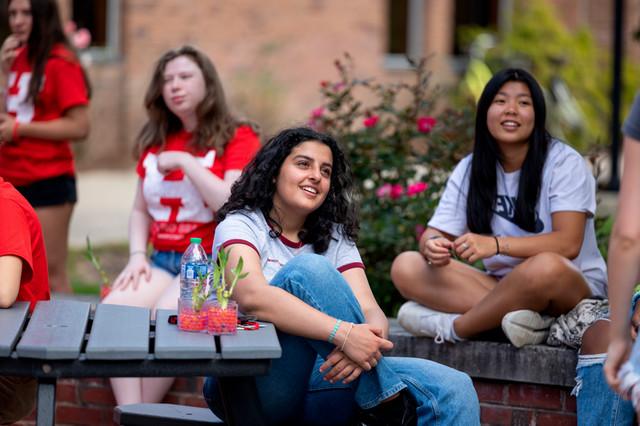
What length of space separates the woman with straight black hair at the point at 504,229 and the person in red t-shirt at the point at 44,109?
1.89m

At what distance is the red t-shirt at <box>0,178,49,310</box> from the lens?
3.53 m

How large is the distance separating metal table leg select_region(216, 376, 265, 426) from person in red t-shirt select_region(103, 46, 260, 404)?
1231 millimetres

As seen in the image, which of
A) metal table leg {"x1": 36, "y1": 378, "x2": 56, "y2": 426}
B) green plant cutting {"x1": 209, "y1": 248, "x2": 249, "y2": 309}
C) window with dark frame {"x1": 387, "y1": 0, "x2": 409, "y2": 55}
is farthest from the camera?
window with dark frame {"x1": 387, "y1": 0, "x2": 409, "y2": 55}

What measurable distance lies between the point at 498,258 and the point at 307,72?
11.1 meters

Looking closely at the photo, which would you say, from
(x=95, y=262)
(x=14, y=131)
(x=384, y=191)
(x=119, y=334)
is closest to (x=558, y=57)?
(x=384, y=191)

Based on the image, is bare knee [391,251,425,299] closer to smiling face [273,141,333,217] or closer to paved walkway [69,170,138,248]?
smiling face [273,141,333,217]

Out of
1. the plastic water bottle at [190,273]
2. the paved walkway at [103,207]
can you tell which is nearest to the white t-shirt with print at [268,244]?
the plastic water bottle at [190,273]

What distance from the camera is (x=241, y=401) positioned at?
3.45m

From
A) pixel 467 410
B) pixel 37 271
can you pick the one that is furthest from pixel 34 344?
pixel 467 410

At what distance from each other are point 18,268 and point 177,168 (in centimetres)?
135

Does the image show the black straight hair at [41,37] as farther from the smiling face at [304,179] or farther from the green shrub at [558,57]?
the green shrub at [558,57]

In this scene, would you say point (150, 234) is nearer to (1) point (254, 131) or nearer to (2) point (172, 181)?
(2) point (172, 181)

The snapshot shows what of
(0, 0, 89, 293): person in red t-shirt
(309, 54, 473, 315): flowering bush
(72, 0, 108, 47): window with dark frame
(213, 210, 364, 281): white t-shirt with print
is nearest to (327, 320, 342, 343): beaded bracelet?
(213, 210, 364, 281): white t-shirt with print

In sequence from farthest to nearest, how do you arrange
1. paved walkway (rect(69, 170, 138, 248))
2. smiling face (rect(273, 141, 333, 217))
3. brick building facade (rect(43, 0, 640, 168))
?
1. brick building facade (rect(43, 0, 640, 168))
2. paved walkway (rect(69, 170, 138, 248))
3. smiling face (rect(273, 141, 333, 217))
